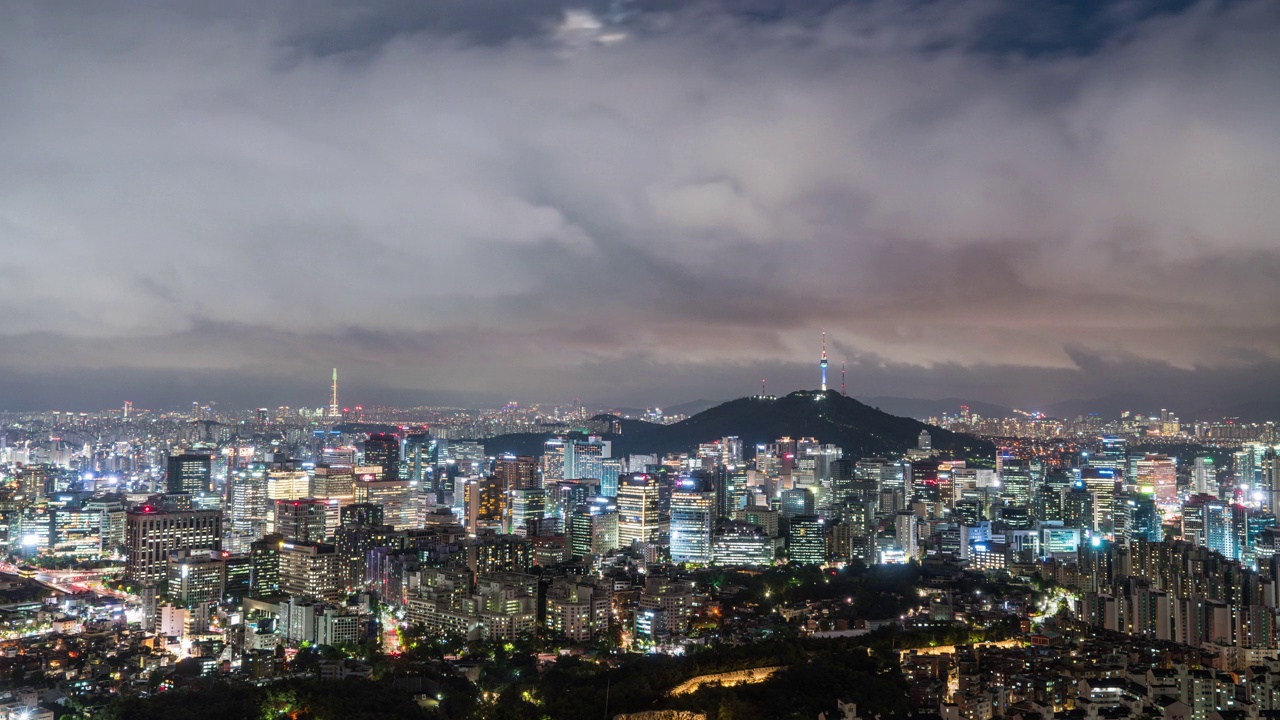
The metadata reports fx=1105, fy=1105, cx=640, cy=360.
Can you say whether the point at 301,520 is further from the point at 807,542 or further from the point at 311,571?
the point at 807,542

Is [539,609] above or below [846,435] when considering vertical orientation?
below

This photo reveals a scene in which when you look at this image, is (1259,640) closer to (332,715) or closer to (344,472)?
(332,715)

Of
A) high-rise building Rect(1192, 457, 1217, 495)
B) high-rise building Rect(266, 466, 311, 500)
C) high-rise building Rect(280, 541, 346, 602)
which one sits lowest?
high-rise building Rect(280, 541, 346, 602)

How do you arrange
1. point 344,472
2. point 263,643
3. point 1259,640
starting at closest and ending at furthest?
point 1259,640
point 263,643
point 344,472

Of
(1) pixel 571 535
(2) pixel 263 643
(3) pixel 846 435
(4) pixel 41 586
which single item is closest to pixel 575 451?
(3) pixel 846 435

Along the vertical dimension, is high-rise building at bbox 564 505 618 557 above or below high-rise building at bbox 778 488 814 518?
below

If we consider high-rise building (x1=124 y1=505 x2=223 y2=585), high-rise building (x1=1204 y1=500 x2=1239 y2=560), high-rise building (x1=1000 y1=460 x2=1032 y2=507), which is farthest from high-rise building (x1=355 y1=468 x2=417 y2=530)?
high-rise building (x1=1204 y1=500 x2=1239 y2=560)

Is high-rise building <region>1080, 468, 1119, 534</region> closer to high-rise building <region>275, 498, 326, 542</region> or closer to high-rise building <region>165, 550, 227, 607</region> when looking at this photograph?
high-rise building <region>275, 498, 326, 542</region>
